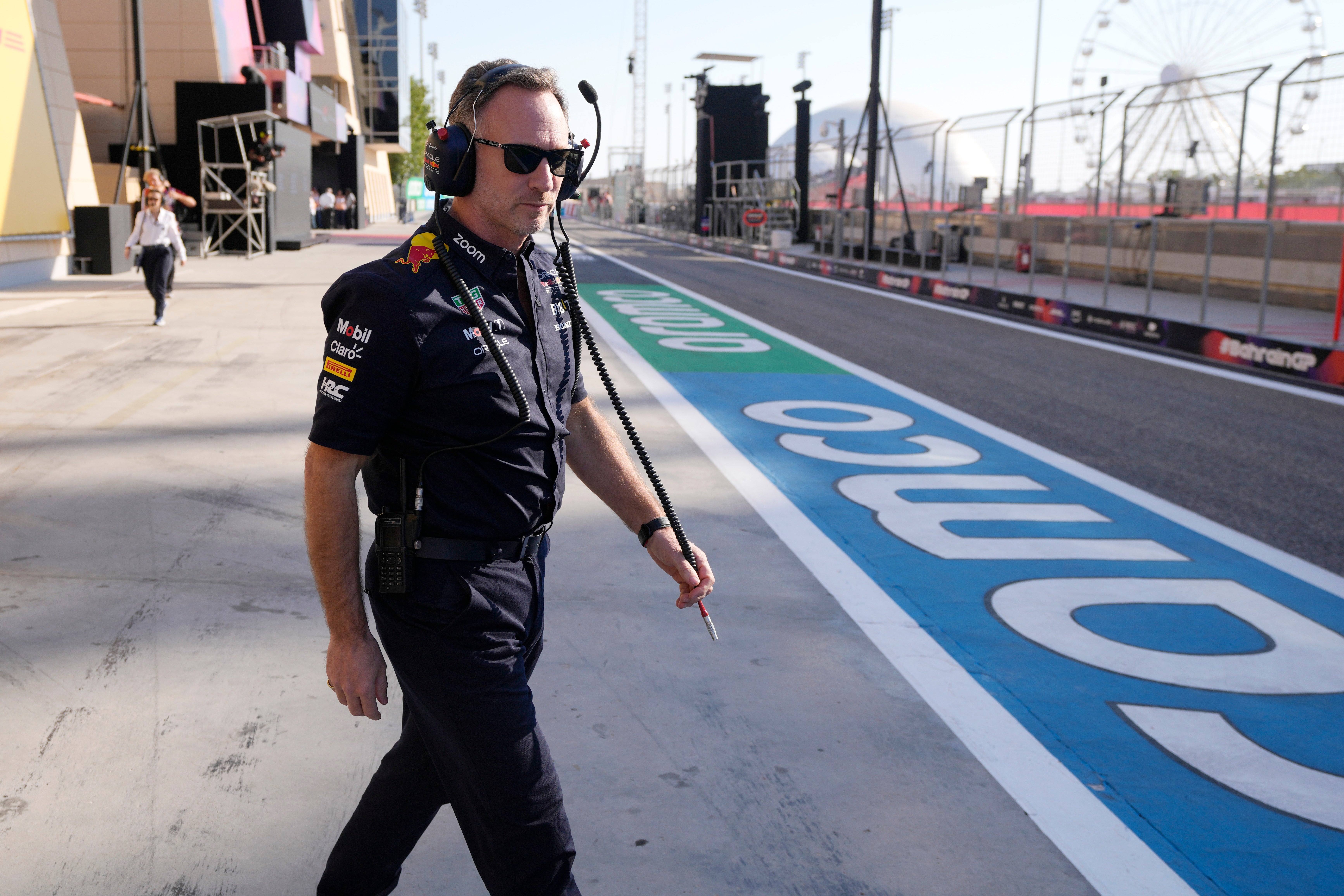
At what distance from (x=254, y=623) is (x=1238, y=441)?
767 cm

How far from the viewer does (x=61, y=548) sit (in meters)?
5.55

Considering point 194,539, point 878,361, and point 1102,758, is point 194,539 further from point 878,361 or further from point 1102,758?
point 878,361

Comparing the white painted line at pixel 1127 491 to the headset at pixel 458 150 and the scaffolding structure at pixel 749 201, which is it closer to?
the headset at pixel 458 150

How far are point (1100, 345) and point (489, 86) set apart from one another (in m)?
14.3

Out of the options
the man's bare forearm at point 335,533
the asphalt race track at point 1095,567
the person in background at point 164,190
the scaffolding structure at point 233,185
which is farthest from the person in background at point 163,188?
the man's bare forearm at point 335,533

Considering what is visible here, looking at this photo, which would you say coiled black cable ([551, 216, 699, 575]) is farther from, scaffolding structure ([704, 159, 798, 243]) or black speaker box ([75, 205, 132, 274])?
scaffolding structure ([704, 159, 798, 243])

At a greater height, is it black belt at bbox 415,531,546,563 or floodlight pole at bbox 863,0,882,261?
floodlight pole at bbox 863,0,882,261

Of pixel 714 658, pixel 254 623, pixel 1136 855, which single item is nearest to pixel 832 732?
pixel 714 658

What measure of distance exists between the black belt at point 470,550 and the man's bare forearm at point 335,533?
0.15 meters

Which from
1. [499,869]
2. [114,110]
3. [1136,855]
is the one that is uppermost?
[114,110]

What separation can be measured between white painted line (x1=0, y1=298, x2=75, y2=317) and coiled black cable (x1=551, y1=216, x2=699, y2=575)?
1445 cm

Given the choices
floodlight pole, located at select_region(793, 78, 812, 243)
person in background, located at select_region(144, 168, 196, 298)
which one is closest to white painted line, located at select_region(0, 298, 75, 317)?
person in background, located at select_region(144, 168, 196, 298)

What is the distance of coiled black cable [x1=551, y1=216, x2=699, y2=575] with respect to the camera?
8.59ft

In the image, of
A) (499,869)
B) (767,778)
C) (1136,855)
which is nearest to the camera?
(499,869)
